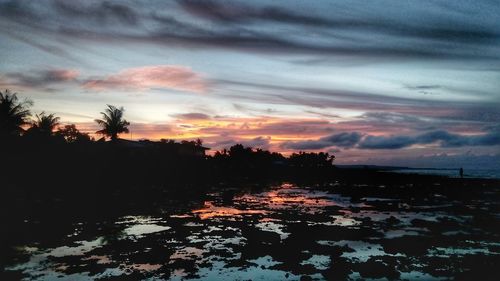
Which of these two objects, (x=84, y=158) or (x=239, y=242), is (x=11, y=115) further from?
(x=239, y=242)

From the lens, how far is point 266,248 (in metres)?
18.3

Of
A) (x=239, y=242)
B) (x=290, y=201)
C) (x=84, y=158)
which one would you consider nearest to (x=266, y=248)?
(x=239, y=242)

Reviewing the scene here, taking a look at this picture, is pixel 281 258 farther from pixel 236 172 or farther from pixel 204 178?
pixel 236 172

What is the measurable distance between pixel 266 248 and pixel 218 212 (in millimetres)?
12058

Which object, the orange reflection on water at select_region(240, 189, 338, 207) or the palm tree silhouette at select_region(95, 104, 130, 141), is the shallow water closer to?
the orange reflection on water at select_region(240, 189, 338, 207)

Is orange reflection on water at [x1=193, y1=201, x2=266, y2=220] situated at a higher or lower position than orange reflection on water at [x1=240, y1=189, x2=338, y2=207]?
lower

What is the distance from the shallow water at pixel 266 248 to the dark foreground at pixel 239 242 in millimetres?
47

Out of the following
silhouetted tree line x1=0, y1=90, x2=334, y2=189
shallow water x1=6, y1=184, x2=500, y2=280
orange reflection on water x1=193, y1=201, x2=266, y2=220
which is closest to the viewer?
shallow water x1=6, y1=184, x2=500, y2=280

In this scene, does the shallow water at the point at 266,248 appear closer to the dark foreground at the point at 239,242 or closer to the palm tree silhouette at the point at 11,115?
the dark foreground at the point at 239,242

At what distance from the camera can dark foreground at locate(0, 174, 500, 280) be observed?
570 inches

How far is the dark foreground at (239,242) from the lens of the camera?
47.5 feet

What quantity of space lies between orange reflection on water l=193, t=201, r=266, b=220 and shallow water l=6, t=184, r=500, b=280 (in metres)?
0.15

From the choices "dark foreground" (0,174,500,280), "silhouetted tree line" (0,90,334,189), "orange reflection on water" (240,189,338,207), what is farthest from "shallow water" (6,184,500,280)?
"silhouetted tree line" (0,90,334,189)

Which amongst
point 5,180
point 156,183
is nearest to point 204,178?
point 156,183
